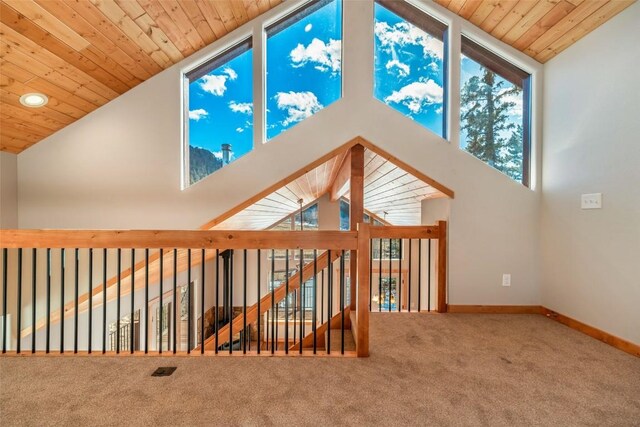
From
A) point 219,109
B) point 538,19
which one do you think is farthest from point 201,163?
point 538,19

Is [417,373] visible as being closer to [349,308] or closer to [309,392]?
[309,392]

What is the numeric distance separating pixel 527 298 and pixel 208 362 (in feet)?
10.2

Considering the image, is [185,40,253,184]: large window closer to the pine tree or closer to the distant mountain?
the distant mountain

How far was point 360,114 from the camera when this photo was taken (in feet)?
10.0

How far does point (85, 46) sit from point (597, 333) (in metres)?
4.56

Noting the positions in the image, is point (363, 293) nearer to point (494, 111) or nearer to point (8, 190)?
point (494, 111)

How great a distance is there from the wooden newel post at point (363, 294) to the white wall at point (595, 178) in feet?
6.35

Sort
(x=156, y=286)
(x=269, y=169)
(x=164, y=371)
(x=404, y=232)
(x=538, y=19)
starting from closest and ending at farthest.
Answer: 1. (x=164, y=371)
2. (x=538, y=19)
3. (x=269, y=169)
4. (x=404, y=232)
5. (x=156, y=286)

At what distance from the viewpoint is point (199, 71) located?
3.04 meters

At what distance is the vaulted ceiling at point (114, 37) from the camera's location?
204cm

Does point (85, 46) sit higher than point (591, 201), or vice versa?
point (85, 46)

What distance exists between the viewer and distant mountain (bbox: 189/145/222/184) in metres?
3.01

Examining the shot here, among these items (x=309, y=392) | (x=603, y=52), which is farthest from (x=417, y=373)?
(x=603, y=52)

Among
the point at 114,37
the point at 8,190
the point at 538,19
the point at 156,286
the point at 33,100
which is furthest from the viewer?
the point at 156,286
